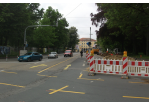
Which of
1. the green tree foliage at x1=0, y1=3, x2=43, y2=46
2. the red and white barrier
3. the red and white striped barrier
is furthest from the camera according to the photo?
the green tree foliage at x1=0, y1=3, x2=43, y2=46

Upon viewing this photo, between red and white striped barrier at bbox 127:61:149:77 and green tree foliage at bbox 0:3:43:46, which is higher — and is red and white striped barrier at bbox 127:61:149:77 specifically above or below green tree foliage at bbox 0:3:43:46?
below

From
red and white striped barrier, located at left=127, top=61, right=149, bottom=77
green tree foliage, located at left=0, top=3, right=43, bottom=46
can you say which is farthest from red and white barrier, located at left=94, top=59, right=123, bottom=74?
green tree foliage, located at left=0, top=3, right=43, bottom=46

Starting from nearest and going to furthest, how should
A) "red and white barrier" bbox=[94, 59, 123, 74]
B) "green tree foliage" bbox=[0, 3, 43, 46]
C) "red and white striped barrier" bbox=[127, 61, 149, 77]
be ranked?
"red and white striped barrier" bbox=[127, 61, 149, 77] < "red and white barrier" bbox=[94, 59, 123, 74] < "green tree foliage" bbox=[0, 3, 43, 46]

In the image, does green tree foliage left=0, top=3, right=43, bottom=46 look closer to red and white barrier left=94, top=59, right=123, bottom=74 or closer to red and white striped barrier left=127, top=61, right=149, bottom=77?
red and white barrier left=94, top=59, right=123, bottom=74

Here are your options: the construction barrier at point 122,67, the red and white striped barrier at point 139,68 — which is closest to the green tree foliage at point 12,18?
the construction barrier at point 122,67

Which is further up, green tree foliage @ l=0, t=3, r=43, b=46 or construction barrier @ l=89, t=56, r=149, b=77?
green tree foliage @ l=0, t=3, r=43, b=46

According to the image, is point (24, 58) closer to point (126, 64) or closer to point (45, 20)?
point (126, 64)

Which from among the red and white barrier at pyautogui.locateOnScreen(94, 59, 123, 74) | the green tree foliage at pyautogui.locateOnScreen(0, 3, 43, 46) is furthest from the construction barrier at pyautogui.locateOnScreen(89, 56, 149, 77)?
the green tree foliage at pyautogui.locateOnScreen(0, 3, 43, 46)

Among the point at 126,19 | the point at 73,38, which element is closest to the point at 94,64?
the point at 126,19

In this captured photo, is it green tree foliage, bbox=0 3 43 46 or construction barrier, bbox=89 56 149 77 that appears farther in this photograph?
green tree foliage, bbox=0 3 43 46

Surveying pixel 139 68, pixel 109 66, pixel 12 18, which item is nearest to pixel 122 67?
pixel 109 66

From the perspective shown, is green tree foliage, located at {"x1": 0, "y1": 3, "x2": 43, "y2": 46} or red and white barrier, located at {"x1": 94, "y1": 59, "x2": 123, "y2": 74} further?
green tree foliage, located at {"x1": 0, "y1": 3, "x2": 43, "y2": 46}

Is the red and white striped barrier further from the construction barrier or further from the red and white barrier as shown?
the red and white barrier

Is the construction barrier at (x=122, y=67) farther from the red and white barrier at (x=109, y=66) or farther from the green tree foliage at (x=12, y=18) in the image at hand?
the green tree foliage at (x=12, y=18)
